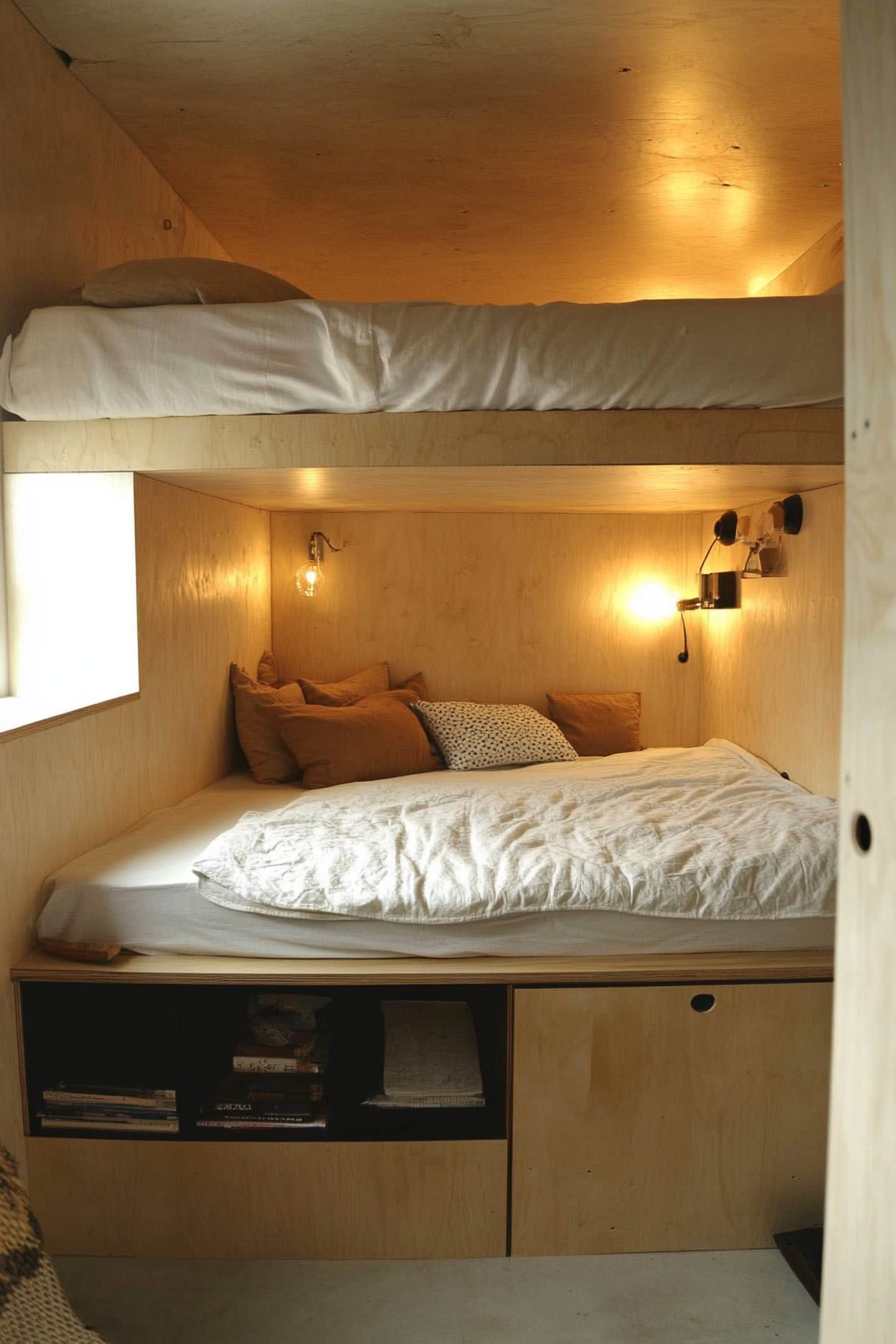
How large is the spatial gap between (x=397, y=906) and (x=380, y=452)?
98 centimetres

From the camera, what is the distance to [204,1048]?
202 cm

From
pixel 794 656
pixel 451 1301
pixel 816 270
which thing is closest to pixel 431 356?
pixel 794 656

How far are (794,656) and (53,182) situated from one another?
2.32 meters

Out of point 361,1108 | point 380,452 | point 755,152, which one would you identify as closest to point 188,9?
point 380,452

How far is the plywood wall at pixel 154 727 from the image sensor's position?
182 centimetres

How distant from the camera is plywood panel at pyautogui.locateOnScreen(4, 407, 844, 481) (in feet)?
6.87

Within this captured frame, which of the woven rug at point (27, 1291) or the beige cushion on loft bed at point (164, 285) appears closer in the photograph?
the woven rug at point (27, 1291)

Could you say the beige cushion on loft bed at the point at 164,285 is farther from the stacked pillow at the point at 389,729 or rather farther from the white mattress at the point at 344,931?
the stacked pillow at the point at 389,729

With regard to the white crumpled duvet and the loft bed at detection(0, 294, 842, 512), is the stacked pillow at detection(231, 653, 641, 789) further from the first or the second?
the loft bed at detection(0, 294, 842, 512)

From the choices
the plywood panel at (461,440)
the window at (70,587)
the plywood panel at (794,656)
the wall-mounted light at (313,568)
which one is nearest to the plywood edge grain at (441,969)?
the window at (70,587)

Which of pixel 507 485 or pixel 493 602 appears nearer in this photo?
pixel 507 485

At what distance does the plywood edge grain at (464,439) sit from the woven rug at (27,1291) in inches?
57.4

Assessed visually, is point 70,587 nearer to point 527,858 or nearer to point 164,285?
point 164,285

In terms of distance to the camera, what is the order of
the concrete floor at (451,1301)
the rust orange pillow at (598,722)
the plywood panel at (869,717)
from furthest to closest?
the rust orange pillow at (598,722)
the concrete floor at (451,1301)
the plywood panel at (869,717)
